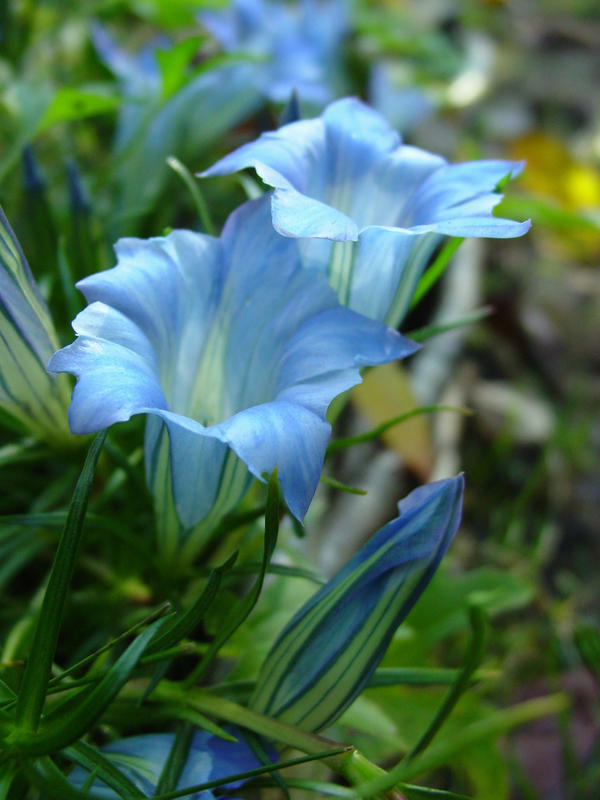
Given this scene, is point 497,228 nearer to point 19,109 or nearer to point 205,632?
point 205,632

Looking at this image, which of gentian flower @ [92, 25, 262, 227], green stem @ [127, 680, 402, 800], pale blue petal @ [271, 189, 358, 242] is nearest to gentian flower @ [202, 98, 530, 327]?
pale blue petal @ [271, 189, 358, 242]

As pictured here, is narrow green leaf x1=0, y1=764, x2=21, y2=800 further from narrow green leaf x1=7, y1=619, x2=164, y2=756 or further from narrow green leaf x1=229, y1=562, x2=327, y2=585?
narrow green leaf x1=229, y1=562, x2=327, y2=585

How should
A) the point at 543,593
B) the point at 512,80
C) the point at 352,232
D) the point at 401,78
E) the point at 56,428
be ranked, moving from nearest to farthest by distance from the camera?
the point at 352,232, the point at 56,428, the point at 543,593, the point at 401,78, the point at 512,80

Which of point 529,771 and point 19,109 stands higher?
point 19,109

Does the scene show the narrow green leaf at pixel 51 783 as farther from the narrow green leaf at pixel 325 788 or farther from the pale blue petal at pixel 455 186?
the pale blue petal at pixel 455 186

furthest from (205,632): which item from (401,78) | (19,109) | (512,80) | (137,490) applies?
(512,80)

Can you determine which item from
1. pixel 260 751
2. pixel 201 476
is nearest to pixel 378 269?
pixel 201 476

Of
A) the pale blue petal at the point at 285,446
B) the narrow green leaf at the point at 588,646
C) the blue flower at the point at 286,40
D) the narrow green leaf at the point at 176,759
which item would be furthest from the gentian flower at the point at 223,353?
the blue flower at the point at 286,40
